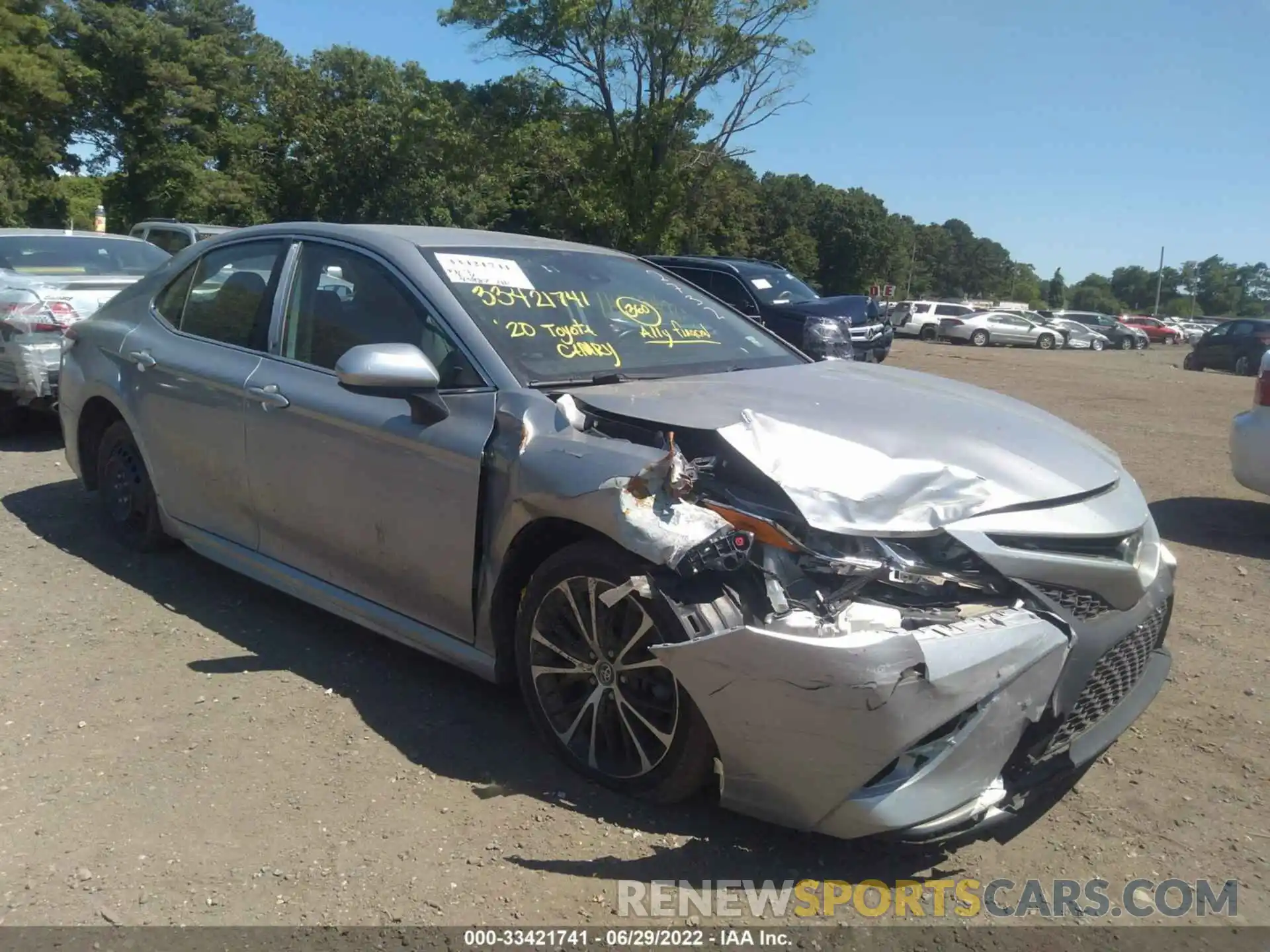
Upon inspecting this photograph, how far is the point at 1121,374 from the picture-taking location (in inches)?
877

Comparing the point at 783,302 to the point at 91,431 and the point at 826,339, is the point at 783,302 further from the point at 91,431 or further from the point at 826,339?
the point at 91,431

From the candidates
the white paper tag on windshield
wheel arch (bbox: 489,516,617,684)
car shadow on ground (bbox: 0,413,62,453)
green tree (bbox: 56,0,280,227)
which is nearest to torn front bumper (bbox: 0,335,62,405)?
car shadow on ground (bbox: 0,413,62,453)

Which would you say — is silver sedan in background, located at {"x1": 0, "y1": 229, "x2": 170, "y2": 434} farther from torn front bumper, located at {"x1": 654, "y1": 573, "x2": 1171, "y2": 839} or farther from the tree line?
the tree line

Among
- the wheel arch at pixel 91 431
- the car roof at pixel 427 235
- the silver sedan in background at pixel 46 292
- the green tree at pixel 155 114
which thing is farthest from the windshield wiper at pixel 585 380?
the green tree at pixel 155 114

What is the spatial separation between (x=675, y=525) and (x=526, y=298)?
146cm

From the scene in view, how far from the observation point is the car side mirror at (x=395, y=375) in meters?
3.38

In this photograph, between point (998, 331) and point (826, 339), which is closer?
point (826, 339)

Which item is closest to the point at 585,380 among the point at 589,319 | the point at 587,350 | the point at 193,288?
the point at 587,350

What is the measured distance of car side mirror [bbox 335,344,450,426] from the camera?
3.38 metres

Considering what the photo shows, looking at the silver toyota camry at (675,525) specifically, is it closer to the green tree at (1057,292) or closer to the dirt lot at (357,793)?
the dirt lot at (357,793)

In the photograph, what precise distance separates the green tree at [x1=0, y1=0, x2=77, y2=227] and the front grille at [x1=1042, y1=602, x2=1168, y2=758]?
116 feet

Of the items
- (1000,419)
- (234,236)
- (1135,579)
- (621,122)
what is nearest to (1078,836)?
(1135,579)

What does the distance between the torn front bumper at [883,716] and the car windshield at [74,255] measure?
771cm

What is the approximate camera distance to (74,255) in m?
8.66
